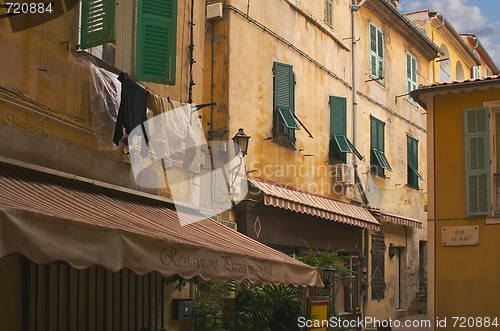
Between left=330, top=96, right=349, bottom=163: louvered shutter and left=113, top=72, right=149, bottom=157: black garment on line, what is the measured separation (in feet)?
24.4

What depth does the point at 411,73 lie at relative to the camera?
20453 millimetres

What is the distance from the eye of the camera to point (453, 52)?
24609 mm

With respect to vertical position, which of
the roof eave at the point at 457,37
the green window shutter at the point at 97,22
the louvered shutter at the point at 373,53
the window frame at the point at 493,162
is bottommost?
the window frame at the point at 493,162

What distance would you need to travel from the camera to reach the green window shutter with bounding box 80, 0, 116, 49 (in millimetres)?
7391

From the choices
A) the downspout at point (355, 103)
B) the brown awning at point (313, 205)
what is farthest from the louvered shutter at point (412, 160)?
the brown awning at point (313, 205)

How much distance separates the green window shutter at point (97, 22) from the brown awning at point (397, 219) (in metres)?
10.7

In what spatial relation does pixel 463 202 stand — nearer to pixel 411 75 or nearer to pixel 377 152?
pixel 377 152

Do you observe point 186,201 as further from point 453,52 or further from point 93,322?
point 453,52

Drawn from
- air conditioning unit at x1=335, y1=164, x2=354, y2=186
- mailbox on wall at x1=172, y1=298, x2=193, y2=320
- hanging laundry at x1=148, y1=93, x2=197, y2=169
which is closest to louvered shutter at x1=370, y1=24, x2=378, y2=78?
air conditioning unit at x1=335, y1=164, x2=354, y2=186

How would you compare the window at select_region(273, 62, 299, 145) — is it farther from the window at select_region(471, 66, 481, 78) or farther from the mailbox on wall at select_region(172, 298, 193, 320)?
the window at select_region(471, 66, 481, 78)

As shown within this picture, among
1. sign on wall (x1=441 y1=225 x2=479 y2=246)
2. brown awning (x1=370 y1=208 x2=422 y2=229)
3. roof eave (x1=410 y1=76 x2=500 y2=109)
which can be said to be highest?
roof eave (x1=410 y1=76 x2=500 y2=109)

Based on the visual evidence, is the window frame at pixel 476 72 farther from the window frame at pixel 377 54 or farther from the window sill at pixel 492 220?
the window sill at pixel 492 220

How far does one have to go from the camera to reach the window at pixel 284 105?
12.8m

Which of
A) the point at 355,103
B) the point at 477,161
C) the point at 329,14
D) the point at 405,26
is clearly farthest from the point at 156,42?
the point at 405,26
